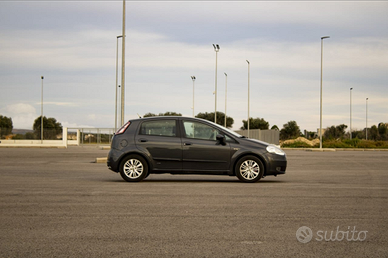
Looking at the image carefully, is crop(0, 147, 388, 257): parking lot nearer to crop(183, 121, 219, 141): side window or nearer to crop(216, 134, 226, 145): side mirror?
crop(216, 134, 226, 145): side mirror

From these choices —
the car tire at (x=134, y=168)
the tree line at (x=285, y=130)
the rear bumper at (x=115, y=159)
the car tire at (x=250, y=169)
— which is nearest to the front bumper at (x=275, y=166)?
the car tire at (x=250, y=169)

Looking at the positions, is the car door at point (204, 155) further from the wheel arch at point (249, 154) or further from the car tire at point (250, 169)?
the car tire at point (250, 169)

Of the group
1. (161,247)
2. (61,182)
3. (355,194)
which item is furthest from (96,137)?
(161,247)

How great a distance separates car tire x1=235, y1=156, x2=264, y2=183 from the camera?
43.4ft

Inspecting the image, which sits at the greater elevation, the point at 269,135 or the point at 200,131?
the point at 269,135

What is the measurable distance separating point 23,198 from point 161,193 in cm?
279

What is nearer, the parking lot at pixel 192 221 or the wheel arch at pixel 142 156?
the parking lot at pixel 192 221

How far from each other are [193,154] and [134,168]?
1620mm

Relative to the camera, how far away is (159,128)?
44.6 ft

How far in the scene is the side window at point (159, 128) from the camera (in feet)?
44.4

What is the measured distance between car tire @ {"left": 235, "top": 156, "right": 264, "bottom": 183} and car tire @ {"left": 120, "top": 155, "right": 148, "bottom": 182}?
2477mm

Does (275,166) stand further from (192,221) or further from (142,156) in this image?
(192,221)

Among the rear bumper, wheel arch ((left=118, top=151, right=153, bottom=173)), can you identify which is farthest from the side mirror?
the rear bumper

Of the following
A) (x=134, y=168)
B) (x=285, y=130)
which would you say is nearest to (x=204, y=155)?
(x=134, y=168)
